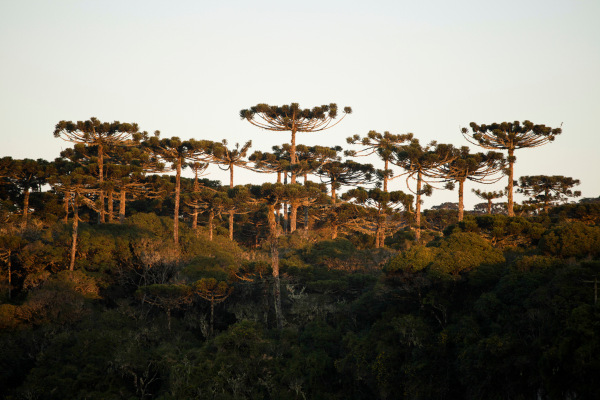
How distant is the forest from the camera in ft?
63.9

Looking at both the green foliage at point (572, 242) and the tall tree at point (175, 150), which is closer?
the green foliage at point (572, 242)

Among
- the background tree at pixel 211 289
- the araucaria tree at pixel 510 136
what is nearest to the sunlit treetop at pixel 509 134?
the araucaria tree at pixel 510 136

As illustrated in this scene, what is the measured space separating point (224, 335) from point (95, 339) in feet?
23.1

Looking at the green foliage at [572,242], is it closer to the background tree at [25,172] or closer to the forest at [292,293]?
the forest at [292,293]

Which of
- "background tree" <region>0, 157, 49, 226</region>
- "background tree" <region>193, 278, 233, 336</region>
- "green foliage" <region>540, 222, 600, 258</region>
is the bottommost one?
"background tree" <region>193, 278, 233, 336</region>

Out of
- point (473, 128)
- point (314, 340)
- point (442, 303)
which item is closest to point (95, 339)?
Answer: point (314, 340)

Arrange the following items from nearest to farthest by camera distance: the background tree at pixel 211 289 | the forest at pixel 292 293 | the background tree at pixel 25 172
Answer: the forest at pixel 292 293 → the background tree at pixel 211 289 → the background tree at pixel 25 172

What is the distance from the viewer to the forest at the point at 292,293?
19469mm

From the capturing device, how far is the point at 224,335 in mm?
26094

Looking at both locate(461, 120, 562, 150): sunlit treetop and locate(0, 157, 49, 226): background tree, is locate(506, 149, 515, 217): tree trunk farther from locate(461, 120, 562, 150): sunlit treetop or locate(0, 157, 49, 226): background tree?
locate(0, 157, 49, 226): background tree

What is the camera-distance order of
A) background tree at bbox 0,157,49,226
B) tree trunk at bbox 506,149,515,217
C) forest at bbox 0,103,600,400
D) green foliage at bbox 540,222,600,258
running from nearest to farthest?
forest at bbox 0,103,600,400
green foliage at bbox 540,222,600,258
tree trunk at bbox 506,149,515,217
background tree at bbox 0,157,49,226

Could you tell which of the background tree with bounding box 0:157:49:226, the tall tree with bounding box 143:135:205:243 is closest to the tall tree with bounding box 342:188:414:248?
the tall tree with bounding box 143:135:205:243

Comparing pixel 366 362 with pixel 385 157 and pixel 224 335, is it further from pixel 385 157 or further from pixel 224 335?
pixel 385 157

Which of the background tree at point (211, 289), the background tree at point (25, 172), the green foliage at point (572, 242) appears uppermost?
the background tree at point (25, 172)
